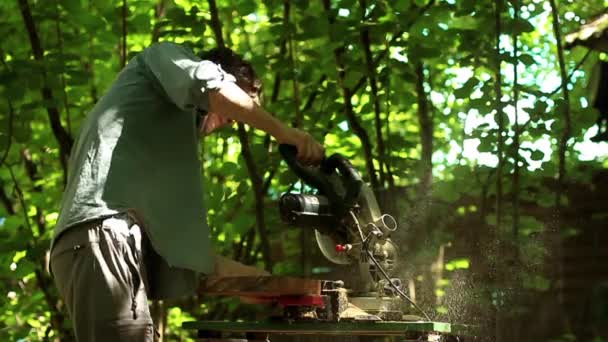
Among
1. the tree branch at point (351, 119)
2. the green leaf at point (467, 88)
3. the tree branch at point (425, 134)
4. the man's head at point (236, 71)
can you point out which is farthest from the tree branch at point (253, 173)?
the man's head at point (236, 71)

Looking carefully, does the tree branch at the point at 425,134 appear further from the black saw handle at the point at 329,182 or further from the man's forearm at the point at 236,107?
the man's forearm at the point at 236,107

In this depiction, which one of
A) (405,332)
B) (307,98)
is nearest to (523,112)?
(307,98)

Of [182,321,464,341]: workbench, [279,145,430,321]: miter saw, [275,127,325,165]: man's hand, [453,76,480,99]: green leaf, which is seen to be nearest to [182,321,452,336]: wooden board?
[182,321,464,341]: workbench

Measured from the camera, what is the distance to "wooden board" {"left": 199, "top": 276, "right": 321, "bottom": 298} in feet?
7.80

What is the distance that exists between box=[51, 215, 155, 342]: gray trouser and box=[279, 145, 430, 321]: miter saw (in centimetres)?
47

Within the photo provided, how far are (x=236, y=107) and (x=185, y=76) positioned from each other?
15 cm

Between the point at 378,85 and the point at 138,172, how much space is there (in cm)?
288

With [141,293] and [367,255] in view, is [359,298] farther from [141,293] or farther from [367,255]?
[141,293]

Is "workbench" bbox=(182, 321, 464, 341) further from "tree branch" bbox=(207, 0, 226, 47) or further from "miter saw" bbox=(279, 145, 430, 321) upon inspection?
"tree branch" bbox=(207, 0, 226, 47)

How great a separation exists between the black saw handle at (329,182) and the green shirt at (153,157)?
0.99ft

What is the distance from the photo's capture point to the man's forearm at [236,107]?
230cm

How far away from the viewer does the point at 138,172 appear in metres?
2.40

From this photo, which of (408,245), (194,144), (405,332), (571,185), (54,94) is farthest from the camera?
(571,185)

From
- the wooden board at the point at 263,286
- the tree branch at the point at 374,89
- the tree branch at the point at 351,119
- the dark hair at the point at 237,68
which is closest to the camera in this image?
the wooden board at the point at 263,286
